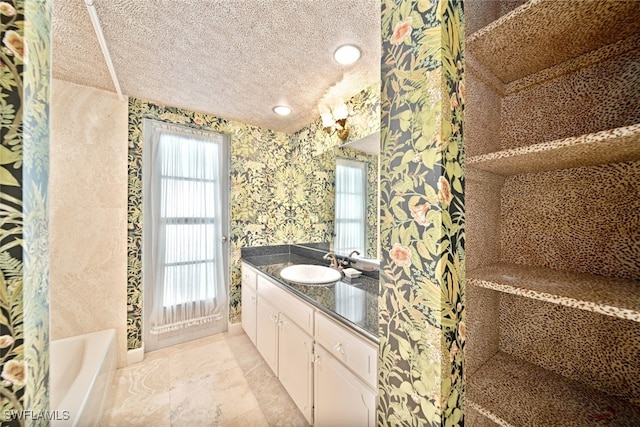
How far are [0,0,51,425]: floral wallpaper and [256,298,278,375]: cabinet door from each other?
1.48m

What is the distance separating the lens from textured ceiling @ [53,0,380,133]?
1.19 metres

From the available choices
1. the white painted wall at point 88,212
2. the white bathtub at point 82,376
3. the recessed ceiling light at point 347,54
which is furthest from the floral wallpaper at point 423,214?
the white painted wall at point 88,212

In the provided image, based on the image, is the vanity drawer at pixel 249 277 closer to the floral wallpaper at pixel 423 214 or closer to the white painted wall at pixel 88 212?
the white painted wall at pixel 88 212

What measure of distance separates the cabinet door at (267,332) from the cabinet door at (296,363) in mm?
77

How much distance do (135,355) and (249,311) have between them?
3.45ft

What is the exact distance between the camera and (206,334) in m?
2.54

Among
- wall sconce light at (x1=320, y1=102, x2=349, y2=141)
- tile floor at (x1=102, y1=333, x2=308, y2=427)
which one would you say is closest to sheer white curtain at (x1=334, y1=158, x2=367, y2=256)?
wall sconce light at (x1=320, y1=102, x2=349, y2=141)

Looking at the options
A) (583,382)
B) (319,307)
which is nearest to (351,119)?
(319,307)

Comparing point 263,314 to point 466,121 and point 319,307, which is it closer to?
point 319,307

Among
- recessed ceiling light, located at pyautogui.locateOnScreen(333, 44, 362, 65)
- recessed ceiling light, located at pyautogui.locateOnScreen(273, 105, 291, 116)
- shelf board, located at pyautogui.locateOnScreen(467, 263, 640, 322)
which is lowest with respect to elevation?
shelf board, located at pyautogui.locateOnScreen(467, 263, 640, 322)

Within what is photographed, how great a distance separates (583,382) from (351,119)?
1954mm

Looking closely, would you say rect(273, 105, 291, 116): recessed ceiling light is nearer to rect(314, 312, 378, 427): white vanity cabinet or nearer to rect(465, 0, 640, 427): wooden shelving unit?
rect(465, 0, 640, 427): wooden shelving unit

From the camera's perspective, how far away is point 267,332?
1.92 m

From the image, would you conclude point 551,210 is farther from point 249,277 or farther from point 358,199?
point 249,277
